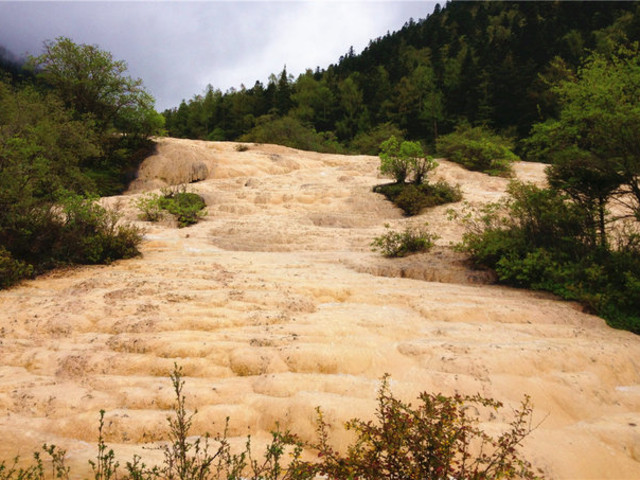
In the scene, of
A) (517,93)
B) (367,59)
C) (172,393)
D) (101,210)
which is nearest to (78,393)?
(172,393)

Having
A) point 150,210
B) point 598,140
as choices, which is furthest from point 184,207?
point 598,140

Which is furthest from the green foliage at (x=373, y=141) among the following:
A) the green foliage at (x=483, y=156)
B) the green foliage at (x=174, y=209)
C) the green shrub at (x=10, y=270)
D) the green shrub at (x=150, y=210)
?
the green shrub at (x=10, y=270)

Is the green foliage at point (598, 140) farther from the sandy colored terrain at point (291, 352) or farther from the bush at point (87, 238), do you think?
the bush at point (87, 238)

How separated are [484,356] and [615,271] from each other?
3215mm

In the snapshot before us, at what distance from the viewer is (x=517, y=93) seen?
113 feet

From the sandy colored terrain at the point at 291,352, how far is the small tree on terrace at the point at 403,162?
770 centimetres

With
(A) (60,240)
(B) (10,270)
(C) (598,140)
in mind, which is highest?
(C) (598,140)

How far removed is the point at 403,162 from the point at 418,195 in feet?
6.28

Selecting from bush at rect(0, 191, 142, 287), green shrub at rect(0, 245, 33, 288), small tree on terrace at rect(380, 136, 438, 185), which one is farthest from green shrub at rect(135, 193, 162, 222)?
small tree on terrace at rect(380, 136, 438, 185)

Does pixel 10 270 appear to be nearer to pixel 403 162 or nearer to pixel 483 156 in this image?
pixel 403 162

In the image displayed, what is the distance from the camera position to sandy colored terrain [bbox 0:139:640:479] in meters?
2.44

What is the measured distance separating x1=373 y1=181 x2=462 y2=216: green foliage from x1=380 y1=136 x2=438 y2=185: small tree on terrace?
488 mm

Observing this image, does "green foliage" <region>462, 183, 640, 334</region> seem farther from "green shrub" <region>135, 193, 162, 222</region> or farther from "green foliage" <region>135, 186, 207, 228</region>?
"green shrub" <region>135, 193, 162, 222</region>

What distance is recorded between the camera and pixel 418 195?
12633 mm
